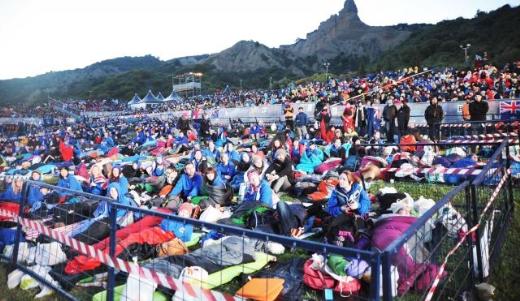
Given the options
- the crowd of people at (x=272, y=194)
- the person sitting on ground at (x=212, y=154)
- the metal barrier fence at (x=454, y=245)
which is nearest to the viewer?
the metal barrier fence at (x=454, y=245)

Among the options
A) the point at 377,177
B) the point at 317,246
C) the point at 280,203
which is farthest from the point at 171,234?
the point at 377,177

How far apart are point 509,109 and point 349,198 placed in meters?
11.9

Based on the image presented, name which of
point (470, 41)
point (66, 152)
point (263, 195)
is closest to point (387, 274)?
point (263, 195)

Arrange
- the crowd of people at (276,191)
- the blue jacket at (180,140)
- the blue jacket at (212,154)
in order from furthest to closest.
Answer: the blue jacket at (180,140)
the blue jacket at (212,154)
the crowd of people at (276,191)

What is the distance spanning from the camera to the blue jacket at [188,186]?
9.55 m

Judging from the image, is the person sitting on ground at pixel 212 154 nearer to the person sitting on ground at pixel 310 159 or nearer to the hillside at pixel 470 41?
the person sitting on ground at pixel 310 159

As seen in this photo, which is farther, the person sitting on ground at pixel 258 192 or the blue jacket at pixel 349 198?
the person sitting on ground at pixel 258 192

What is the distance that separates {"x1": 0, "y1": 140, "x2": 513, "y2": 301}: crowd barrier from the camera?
2.82 m

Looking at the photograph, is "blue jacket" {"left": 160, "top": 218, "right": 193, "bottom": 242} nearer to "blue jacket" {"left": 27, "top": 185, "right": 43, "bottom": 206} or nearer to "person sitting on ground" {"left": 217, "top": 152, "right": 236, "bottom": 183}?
"blue jacket" {"left": 27, "top": 185, "right": 43, "bottom": 206}

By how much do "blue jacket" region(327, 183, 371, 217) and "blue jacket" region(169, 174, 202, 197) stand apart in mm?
4039

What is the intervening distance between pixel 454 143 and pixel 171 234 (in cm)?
611

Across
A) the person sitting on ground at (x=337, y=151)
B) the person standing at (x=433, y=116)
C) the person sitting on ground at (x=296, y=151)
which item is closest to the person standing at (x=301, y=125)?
the person sitting on ground at (x=296, y=151)

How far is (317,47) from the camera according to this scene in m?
136

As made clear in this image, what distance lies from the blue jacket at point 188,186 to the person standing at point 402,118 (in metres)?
8.92
